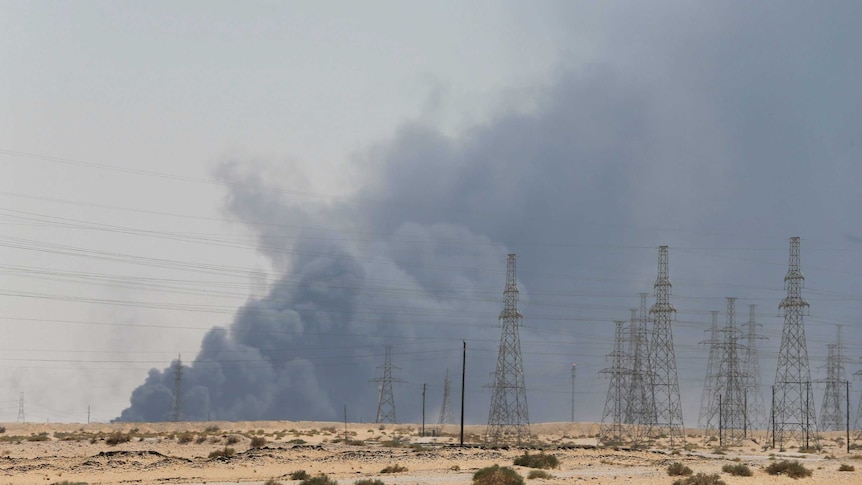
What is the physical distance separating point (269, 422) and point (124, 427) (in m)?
28.1

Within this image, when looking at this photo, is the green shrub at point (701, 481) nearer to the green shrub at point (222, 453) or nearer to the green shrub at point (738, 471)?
the green shrub at point (738, 471)

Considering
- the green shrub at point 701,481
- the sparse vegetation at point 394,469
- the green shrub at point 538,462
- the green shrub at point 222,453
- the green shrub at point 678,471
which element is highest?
the green shrub at point 701,481

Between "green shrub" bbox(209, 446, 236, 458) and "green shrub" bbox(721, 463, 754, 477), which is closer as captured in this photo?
"green shrub" bbox(721, 463, 754, 477)

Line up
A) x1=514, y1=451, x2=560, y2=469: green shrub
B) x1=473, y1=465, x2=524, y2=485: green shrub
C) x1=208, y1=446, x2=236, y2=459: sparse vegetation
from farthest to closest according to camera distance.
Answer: x1=208, y1=446, x2=236, y2=459: sparse vegetation, x1=514, y1=451, x2=560, y2=469: green shrub, x1=473, y1=465, x2=524, y2=485: green shrub

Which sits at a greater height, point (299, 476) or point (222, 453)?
point (299, 476)

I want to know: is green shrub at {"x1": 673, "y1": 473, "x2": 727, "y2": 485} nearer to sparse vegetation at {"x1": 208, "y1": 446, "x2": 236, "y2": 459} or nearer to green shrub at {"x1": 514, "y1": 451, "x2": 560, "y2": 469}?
green shrub at {"x1": 514, "y1": 451, "x2": 560, "y2": 469}

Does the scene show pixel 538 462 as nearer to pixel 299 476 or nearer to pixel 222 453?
pixel 299 476

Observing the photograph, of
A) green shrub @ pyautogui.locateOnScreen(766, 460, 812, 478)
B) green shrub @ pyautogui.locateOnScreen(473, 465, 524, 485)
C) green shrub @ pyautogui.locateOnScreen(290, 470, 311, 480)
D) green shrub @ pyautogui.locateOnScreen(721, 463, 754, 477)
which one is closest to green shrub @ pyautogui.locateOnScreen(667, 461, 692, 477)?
green shrub @ pyautogui.locateOnScreen(721, 463, 754, 477)

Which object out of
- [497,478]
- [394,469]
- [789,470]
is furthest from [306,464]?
[789,470]

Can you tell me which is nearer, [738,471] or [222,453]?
[738,471]

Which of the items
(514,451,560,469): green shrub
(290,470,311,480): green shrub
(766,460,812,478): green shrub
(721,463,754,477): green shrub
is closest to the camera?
(290,470,311,480): green shrub

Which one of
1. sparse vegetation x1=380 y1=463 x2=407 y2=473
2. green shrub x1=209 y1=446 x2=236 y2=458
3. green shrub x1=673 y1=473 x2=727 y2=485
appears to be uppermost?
green shrub x1=673 y1=473 x2=727 y2=485

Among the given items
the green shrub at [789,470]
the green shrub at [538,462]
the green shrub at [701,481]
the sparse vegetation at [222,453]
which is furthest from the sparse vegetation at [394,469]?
the green shrub at [789,470]

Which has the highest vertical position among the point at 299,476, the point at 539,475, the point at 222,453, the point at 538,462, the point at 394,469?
the point at 539,475
